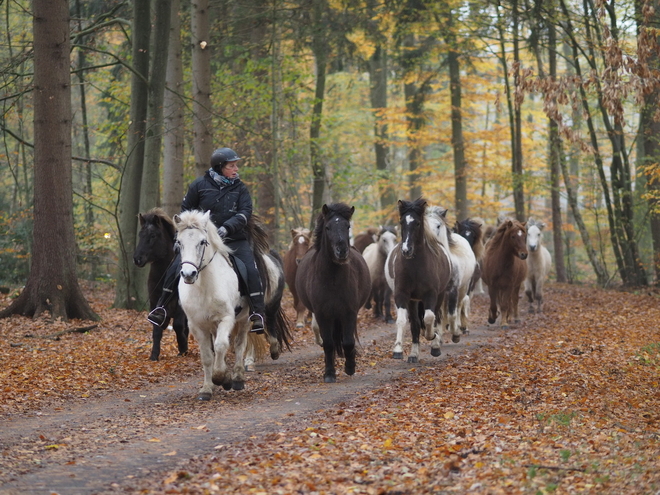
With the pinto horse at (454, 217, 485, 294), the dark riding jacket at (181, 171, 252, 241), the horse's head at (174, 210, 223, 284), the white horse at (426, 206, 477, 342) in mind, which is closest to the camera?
the horse's head at (174, 210, 223, 284)

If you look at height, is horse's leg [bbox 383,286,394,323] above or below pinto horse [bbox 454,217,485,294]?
below

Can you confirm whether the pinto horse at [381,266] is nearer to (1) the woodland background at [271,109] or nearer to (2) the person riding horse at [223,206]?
(1) the woodland background at [271,109]

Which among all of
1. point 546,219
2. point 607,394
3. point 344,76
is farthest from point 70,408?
point 546,219

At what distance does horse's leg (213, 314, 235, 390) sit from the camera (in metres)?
8.55

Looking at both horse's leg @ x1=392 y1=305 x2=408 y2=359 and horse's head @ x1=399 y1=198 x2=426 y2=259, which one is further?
horse's leg @ x1=392 y1=305 x2=408 y2=359

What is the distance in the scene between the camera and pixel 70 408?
8625 mm

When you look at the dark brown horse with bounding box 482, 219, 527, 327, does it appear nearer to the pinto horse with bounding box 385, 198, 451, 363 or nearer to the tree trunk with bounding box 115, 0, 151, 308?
the pinto horse with bounding box 385, 198, 451, 363

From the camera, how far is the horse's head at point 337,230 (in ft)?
31.7

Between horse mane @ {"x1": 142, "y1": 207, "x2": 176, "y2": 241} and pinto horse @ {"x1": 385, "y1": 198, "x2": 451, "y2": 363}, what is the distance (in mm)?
3605

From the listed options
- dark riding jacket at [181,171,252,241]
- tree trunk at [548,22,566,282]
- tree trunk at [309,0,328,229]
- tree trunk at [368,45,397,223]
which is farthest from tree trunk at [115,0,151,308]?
tree trunk at [368,45,397,223]

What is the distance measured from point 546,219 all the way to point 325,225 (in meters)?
37.1

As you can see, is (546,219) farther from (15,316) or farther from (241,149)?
(15,316)

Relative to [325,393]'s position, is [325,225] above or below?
above

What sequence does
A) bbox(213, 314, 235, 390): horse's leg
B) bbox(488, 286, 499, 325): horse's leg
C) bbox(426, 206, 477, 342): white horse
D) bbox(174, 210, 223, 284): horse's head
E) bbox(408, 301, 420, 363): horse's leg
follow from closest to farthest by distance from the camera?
1. bbox(174, 210, 223, 284): horse's head
2. bbox(213, 314, 235, 390): horse's leg
3. bbox(408, 301, 420, 363): horse's leg
4. bbox(426, 206, 477, 342): white horse
5. bbox(488, 286, 499, 325): horse's leg
